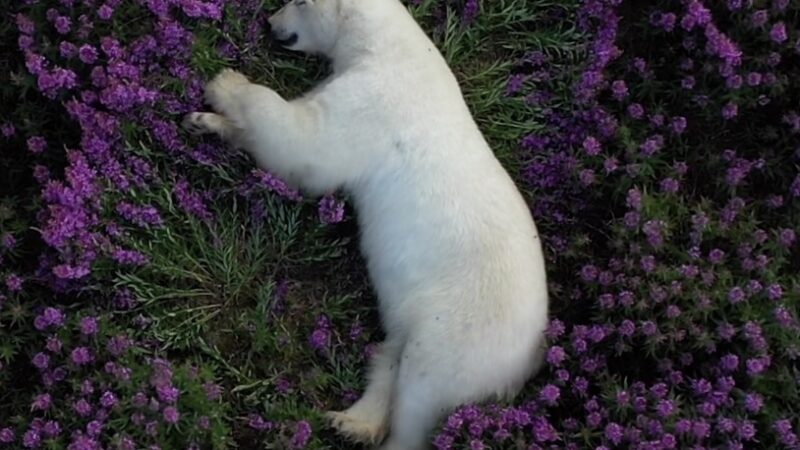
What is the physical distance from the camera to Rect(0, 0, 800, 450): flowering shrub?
13.5 ft

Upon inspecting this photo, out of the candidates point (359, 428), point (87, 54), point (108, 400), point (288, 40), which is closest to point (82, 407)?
point (108, 400)

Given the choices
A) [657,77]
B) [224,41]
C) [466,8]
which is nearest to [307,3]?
[224,41]

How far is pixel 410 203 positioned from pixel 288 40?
43.8 inches

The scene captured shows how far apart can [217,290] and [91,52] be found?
4.02 feet

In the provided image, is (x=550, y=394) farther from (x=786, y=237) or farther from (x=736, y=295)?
(x=786, y=237)

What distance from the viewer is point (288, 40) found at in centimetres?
487

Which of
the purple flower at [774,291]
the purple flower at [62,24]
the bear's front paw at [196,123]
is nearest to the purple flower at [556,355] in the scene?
the purple flower at [774,291]

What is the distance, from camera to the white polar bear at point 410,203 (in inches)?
166

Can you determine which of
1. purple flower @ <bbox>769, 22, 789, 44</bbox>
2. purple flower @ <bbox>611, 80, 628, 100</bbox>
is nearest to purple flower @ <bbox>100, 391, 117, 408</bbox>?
purple flower @ <bbox>611, 80, 628, 100</bbox>

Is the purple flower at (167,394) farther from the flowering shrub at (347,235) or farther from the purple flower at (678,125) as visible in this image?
the purple flower at (678,125)

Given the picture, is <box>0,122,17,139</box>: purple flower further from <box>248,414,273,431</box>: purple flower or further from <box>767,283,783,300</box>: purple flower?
<box>767,283,783,300</box>: purple flower

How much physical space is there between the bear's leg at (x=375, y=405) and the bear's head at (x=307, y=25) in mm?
1469

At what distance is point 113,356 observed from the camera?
4.17m

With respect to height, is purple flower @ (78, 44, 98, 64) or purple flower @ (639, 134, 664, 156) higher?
purple flower @ (78, 44, 98, 64)
